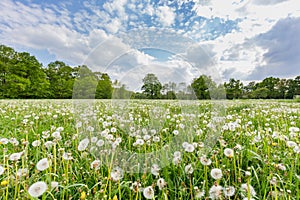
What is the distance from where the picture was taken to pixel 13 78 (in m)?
34.1

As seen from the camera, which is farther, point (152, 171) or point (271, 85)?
point (271, 85)

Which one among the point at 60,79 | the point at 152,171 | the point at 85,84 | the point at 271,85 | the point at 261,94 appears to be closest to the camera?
the point at 152,171

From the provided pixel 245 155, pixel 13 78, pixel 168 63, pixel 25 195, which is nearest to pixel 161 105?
pixel 168 63

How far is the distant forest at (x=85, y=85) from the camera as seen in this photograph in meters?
3.34

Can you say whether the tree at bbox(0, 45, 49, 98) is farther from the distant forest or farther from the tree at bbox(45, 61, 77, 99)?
the tree at bbox(45, 61, 77, 99)

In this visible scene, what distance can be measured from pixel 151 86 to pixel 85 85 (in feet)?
4.27

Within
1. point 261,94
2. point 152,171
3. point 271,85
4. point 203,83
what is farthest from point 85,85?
point 271,85

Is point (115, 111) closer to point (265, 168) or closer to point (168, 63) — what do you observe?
point (168, 63)

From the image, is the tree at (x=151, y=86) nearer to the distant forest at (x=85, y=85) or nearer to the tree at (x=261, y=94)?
the distant forest at (x=85, y=85)

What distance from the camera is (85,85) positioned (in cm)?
352

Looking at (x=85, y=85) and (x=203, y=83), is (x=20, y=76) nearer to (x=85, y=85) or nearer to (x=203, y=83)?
(x=85, y=85)

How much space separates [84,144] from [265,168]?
5.53ft

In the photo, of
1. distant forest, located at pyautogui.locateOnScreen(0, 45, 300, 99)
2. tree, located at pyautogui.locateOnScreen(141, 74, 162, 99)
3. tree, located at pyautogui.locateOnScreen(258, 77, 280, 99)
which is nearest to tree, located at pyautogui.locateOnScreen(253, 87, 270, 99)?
distant forest, located at pyautogui.locateOnScreen(0, 45, 300, 99)

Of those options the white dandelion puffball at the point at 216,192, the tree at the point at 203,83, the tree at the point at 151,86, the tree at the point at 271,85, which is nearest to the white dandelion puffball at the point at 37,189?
the white dandelion puffball at the point at 216,192
